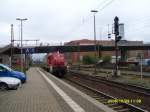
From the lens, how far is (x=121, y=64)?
102 metres


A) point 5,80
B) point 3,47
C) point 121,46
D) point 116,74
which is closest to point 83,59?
point 121,46

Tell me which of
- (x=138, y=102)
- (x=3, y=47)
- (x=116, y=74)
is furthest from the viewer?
(x=3, y=47)

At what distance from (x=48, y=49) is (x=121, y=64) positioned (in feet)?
64.9

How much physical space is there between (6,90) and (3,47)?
78282mm

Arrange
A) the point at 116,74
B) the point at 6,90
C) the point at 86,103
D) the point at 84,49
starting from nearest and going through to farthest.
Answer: the point at 86,103 → the point at 6,90 → the point at 116,74 → the point at 84,49

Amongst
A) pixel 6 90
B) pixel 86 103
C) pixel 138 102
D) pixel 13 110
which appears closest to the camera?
pixel 13 110

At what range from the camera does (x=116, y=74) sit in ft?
155

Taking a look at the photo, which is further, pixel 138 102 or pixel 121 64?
pixel 121 64

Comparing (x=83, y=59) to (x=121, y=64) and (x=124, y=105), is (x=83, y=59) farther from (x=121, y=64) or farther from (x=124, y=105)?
(x=124, y=105)

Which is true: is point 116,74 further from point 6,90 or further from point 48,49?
point 48,49

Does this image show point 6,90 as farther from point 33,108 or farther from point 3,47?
point 3,47

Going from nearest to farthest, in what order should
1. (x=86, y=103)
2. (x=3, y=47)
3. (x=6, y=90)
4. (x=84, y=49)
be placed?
(x=86, y=103), (x=6, y=90), (x=3, y=47), (x=84, y=49)

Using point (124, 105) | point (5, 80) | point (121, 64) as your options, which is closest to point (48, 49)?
point (121, 64)

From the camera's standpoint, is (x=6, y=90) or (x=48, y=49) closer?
(x=6, y=90)
